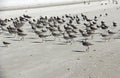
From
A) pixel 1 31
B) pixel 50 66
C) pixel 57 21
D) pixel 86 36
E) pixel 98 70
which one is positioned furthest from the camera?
pixel 57 21

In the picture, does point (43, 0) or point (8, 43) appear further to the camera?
point (43, 0)

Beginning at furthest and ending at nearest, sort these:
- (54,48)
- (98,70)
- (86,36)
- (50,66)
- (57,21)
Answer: (57,21) < (86,36) < (54,48) < (50,66) < (98,70)

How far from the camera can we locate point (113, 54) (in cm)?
2250

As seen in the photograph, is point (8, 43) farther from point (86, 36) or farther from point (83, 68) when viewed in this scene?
point (83, 68)

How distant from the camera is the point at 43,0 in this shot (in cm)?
7012

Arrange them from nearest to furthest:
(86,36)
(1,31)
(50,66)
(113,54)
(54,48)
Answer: (50,66) < (113,54) < (54,48) < (86,36) < (1,31)

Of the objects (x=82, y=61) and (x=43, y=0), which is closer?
(x=82, y=61)

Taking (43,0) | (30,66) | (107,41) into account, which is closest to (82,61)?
(30,66)

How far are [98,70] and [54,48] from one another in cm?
667

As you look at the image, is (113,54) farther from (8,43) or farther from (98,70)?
(8,43)

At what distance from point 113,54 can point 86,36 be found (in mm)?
5123

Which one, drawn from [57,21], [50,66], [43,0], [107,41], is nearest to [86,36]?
[107,41]

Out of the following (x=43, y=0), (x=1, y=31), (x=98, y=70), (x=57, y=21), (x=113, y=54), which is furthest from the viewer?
(x=43, y=0)

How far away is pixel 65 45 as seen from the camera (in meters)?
25.8
